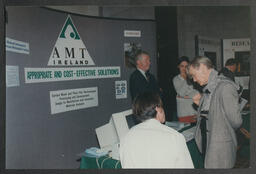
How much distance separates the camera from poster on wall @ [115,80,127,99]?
4570mm

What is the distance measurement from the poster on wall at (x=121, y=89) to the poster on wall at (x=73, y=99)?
415mm

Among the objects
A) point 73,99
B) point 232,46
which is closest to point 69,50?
point 73,99

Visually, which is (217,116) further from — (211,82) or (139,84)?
(139,84)

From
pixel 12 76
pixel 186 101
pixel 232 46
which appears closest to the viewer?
pixel 12 76

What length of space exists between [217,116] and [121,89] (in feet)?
7.82

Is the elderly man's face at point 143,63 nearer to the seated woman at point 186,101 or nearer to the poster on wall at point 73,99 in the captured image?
the seated woman at point 186,101

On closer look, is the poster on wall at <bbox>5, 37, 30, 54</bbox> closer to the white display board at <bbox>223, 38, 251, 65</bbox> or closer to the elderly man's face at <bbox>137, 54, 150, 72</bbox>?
the elderly man's face at <bbox>137, 54, 150, 72</bbox>

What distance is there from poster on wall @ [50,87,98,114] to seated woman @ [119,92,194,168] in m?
2.01

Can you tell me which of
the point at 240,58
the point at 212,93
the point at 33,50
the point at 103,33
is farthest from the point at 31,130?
the point at 240,58

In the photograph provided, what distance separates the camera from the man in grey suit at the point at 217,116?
2342 millimetres

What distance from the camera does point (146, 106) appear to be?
1979 millimetres

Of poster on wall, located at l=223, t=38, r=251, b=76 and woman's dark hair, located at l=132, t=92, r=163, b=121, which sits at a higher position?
poster on wall, located at l=223, t=38, r=251, b=76

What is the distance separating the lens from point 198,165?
121 inches

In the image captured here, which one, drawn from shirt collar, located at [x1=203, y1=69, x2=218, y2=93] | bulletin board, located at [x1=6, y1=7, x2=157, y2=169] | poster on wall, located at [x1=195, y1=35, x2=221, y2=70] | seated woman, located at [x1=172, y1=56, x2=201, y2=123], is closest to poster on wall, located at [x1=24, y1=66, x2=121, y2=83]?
bulletin board, located at [x1=6, y1=7, x2=157, y2=169]
